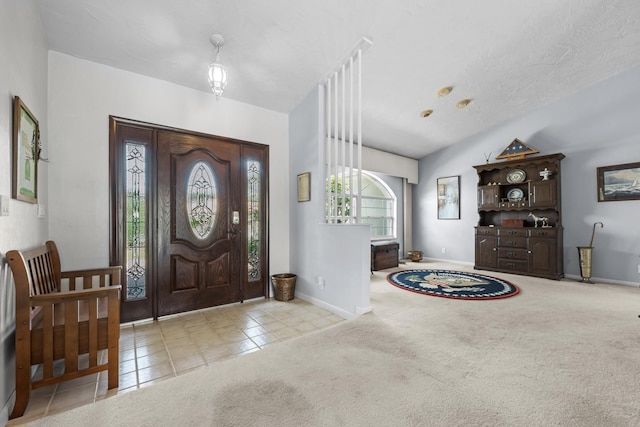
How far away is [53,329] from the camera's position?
1.64 meters

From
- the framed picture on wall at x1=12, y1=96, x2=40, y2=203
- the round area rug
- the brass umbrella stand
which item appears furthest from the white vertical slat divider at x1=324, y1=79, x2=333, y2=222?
the brass umbrella stand

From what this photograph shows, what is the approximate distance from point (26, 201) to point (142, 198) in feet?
3.46

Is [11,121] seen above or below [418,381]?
above

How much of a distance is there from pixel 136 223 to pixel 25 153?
114 cm

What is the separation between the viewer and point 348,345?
87.7 inches

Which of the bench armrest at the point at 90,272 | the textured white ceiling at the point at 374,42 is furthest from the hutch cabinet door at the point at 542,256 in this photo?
the bench armrest at the point at 90,272

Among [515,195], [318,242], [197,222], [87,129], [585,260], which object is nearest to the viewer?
[87,129]

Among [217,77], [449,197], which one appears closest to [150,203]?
[217,77]

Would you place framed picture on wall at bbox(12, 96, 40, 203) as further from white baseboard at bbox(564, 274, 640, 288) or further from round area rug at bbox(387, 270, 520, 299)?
white baseboard at bbox(564, 274, 640, 288)

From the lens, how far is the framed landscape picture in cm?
415

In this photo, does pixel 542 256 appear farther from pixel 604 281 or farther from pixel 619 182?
pixel 619 182

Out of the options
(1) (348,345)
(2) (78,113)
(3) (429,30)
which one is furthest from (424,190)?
(2) (78,113)

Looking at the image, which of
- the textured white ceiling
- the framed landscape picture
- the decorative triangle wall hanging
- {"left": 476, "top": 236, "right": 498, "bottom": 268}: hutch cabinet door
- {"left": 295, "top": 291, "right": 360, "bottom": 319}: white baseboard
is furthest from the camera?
{"left": 476, "top": 236, "right": 498, "bottom": 268}: hutch cabinet door

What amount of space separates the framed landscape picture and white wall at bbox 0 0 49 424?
7065mm
